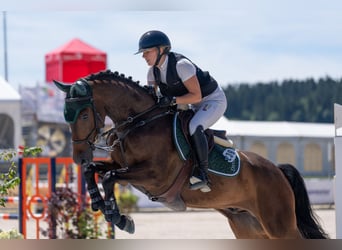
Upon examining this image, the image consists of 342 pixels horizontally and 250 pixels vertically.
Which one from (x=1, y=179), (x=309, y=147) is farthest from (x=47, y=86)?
(x=1, y=179)

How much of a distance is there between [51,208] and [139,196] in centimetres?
928

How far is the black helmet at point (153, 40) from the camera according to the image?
214 inches

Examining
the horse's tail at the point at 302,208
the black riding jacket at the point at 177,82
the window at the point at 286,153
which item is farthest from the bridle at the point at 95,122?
the window at the point at 286,153

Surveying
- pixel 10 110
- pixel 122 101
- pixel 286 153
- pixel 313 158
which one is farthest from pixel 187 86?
pixel 313 158

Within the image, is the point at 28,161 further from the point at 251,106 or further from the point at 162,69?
the point at 251,106

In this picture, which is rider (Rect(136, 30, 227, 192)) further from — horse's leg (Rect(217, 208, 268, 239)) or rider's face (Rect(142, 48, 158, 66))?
horse's leg (Rect(217, 208, 268, 239))

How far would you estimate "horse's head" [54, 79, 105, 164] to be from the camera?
5.31 meters

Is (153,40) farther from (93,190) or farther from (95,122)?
(93,190)

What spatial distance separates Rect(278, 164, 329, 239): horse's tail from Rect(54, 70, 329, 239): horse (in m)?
0.31

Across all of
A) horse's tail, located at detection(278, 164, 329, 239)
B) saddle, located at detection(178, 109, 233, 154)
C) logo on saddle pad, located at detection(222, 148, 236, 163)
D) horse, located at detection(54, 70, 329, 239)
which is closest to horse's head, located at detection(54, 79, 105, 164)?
horse, located at detection(54, 70, 329, 239)

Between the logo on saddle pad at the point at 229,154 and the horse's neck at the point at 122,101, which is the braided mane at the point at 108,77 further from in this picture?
the logo on saddle pad at the point at 229,154

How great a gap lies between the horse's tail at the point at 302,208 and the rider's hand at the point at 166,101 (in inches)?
61.8

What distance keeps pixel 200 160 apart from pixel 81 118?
1.03 m

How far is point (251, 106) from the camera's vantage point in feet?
138
